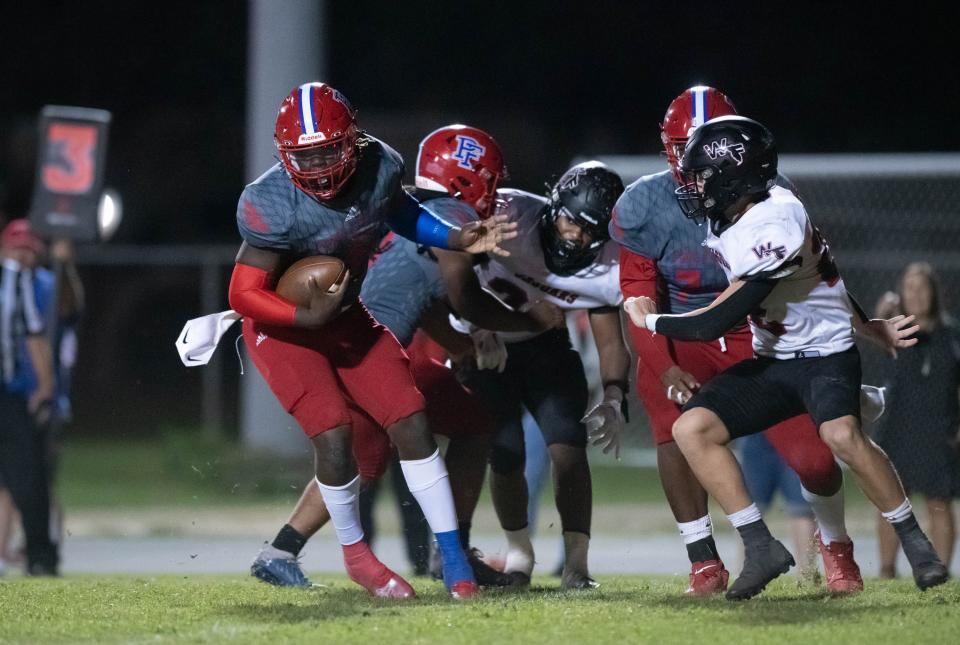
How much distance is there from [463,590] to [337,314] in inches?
47.8

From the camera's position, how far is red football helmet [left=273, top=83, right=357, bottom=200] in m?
5.60

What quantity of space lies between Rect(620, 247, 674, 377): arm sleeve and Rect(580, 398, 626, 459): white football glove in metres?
0.26

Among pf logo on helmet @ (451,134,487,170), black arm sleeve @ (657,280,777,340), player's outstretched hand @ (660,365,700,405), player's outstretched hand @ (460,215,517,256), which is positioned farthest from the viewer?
pf logo on helmet @ (451,134,487,170)

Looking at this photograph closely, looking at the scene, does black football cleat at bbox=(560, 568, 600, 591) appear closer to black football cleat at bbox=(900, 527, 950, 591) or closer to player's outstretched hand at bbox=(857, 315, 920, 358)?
black football cleat at bbox=(900, 527, 950, 591)

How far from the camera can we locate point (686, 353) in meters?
6.14

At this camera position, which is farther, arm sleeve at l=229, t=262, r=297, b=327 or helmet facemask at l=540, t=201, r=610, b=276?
helmet facemask at l=540, t=201, r=610, b=276

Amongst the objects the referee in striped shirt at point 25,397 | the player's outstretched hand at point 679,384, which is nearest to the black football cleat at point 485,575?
the player's outstretched hand at point 679,384

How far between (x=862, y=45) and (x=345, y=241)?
821 inches

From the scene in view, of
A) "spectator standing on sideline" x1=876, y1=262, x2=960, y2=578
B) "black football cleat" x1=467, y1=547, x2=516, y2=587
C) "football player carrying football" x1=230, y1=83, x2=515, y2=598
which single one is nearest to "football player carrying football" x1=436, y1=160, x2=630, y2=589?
"black football cleat" x1=467, y1=547, x2=516, y2=587

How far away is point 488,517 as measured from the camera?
11930 millimetres

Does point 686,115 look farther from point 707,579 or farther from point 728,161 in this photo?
point 707,579

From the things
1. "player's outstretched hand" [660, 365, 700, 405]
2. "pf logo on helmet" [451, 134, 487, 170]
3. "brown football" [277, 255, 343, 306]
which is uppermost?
"pf logo on helmet" [451, 134, 487, 170]

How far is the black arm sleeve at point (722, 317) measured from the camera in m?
5.35

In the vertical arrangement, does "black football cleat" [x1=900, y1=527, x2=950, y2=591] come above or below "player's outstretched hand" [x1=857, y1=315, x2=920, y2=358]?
below
